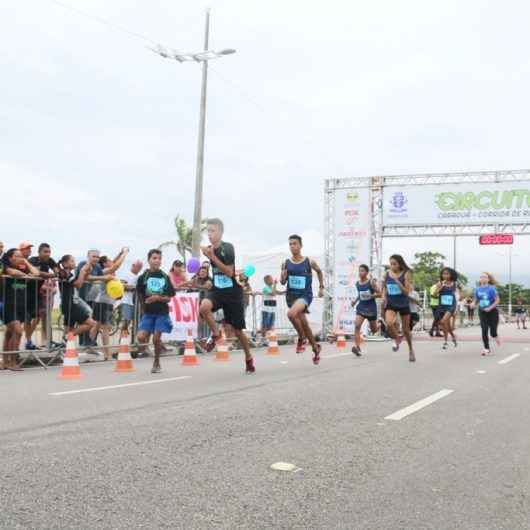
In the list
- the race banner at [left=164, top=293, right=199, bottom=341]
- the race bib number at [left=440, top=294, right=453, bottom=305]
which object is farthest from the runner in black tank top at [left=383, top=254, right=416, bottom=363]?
→ the race banner at [left=164, top=293, right=199, bottom=341]

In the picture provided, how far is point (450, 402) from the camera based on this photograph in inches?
252

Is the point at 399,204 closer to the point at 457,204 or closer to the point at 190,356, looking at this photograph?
the point at 457,204

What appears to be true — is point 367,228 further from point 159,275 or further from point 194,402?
point 194,402

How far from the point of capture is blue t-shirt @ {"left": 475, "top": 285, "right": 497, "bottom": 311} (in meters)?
13.3

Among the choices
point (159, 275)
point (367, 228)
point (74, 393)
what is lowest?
point (74, 393)

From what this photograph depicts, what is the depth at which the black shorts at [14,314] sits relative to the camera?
32.1 feet

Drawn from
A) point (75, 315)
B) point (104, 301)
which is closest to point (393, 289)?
point (104, 301)

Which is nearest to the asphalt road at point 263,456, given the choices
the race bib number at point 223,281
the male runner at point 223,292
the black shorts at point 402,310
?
the male runner at point 223,292

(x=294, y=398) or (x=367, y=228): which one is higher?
(x=367, y=228)

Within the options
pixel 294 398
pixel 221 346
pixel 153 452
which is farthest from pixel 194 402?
pixel 221 346

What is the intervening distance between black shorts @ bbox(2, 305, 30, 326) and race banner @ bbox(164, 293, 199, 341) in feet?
12.2

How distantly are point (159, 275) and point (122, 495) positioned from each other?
6.18 m

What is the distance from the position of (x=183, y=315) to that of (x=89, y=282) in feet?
9.02

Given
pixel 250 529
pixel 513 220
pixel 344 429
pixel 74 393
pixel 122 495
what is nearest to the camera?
pixel 250 529
